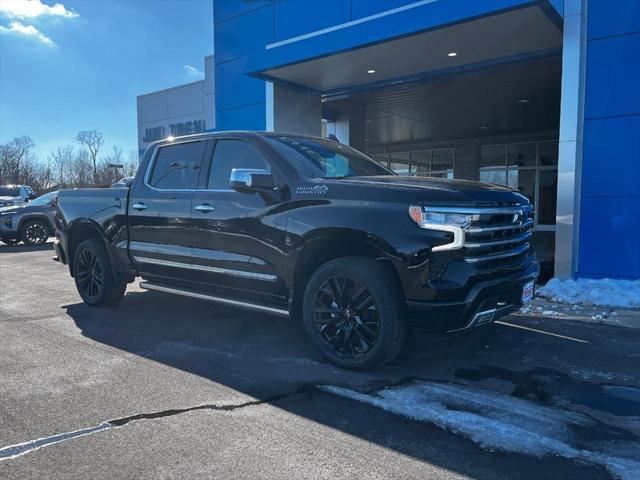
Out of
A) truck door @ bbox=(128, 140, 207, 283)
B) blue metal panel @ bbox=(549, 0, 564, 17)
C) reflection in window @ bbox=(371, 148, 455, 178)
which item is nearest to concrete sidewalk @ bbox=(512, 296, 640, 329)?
truck door @ bbox=(128, 140, 207, 283)

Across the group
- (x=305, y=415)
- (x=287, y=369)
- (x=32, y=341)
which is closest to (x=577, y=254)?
(x=287, y=369)

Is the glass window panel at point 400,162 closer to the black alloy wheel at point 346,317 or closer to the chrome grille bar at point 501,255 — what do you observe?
the chrome grille bar at point 501,255

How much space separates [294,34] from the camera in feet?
36.8

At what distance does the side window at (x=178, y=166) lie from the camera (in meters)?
5.46

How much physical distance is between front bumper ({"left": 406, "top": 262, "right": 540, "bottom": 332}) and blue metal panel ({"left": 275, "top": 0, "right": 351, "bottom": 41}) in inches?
305

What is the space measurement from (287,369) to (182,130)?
95.0 ft

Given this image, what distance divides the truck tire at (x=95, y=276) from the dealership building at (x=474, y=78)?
5951 mm

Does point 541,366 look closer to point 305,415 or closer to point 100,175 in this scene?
point 305,415

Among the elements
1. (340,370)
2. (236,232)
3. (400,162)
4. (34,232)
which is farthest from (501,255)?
(400,162)

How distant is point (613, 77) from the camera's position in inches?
302

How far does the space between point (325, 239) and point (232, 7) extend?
10452 millimetres

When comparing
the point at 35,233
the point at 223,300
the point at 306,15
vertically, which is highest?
the point at 306,15

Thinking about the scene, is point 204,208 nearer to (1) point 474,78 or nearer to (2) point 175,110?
(1) point 474,78

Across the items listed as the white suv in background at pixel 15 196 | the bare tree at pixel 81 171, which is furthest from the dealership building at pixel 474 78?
the bare tree at pixel 81 171
